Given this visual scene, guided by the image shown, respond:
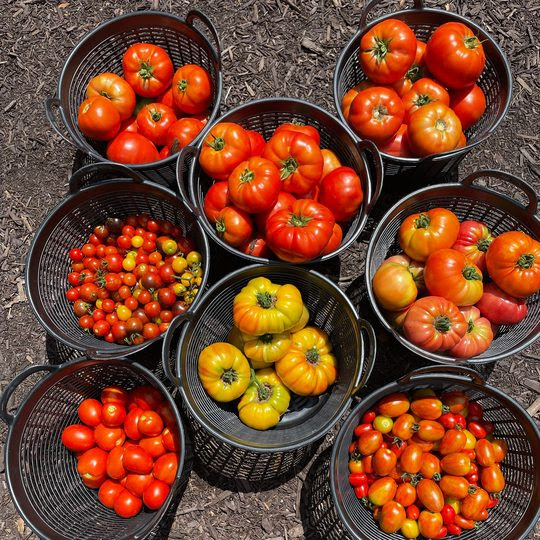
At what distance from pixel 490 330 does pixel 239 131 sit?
5.58ft

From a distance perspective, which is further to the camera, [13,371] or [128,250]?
[13,371]

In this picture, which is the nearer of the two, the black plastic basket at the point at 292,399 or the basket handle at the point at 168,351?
the basket handle at the point at 168,351

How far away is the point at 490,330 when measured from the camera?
2502 mm

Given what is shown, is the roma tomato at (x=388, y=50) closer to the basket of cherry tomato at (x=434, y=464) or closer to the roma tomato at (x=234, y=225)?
→ the roma tomato at (x=234, y=225)

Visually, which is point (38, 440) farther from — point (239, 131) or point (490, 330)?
point (490, 330)

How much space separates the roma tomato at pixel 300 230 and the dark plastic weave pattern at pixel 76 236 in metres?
0.43

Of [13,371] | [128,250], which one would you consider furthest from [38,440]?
[128,250]

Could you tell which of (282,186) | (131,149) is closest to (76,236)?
(131,149)

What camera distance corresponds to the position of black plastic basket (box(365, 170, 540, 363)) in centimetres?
247

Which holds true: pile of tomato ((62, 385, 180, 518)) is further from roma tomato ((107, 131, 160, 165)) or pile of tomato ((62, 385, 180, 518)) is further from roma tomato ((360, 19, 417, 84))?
roma tomato ((360, 19, 417, 84))

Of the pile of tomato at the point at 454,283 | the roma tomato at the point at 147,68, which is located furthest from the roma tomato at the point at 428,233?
the roma tomato at the point at 147,68

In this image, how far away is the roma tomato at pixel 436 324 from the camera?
235cm

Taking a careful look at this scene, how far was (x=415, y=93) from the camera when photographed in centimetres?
269

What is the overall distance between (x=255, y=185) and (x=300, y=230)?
31 cm
